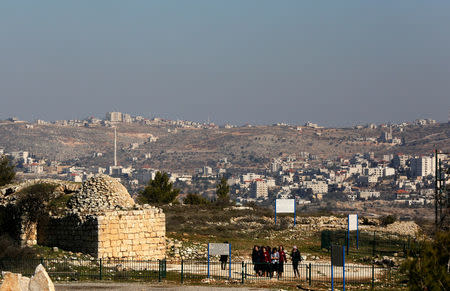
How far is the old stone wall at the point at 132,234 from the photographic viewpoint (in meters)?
25.5

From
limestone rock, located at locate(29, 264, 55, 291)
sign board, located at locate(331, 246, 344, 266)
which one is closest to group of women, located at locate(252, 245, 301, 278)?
sign board, located at locate(331, 246, 344, 266)

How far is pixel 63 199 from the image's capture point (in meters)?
30.0

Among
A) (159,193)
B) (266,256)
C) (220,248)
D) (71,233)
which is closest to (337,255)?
(266,256)

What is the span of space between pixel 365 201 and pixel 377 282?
117m

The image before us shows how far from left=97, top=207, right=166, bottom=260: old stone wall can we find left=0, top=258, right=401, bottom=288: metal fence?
31.0 inches

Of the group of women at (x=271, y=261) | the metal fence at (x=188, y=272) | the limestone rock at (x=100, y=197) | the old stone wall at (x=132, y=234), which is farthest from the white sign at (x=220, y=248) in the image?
the limestone rock at (x=100, y=197)

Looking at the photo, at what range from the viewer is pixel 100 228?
83.1 ft

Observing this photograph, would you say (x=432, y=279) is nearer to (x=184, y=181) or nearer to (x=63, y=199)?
(x=63, y=199)

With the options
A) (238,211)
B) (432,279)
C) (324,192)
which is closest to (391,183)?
(324,192)

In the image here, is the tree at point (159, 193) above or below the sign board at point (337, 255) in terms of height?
above

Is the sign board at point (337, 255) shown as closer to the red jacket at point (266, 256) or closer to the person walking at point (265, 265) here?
the person walking at point (265, 265)

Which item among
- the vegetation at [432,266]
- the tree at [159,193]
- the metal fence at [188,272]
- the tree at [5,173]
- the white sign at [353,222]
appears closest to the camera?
the vegetation at [432,266]

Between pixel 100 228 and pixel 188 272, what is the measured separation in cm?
374

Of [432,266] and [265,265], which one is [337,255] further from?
[432,266]
